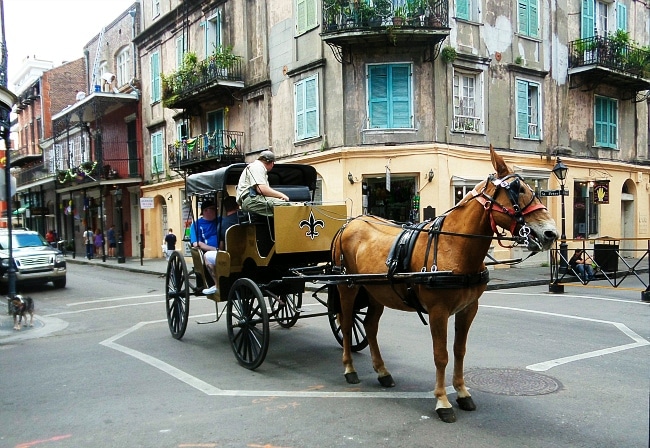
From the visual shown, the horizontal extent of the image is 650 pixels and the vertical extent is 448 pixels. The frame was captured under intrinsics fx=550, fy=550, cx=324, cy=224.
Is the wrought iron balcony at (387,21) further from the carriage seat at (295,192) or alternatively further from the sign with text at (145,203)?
the sign with text at (145,203)

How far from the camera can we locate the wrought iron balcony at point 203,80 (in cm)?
2196

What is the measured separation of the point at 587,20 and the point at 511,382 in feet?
66.4

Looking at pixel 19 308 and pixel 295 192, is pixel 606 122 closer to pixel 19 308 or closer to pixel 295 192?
pixel 295 192

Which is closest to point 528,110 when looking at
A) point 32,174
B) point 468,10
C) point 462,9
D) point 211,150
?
point 468,10

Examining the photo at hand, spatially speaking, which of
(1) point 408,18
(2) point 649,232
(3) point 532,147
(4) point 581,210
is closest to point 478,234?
(1) point 408,18

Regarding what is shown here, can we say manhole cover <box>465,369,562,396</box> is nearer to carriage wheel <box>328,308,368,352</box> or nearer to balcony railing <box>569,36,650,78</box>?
carriage wheel <box>328,308,368,352</box>

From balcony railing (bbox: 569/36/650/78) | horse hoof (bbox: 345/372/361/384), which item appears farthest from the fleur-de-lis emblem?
balcony railing (bbox: 569/36/650/78)

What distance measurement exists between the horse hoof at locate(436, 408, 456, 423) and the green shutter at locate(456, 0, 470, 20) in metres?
16.1

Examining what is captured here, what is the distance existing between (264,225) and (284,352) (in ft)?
5.60

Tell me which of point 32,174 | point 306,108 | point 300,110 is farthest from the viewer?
point 32,174

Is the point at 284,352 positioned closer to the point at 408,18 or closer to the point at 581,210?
the point at 408,18

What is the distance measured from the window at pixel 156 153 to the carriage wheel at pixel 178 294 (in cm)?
2114

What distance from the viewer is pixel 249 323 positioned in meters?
6.50

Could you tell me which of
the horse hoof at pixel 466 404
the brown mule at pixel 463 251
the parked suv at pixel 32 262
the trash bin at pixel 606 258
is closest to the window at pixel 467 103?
the trash bin at pixel 606 258
